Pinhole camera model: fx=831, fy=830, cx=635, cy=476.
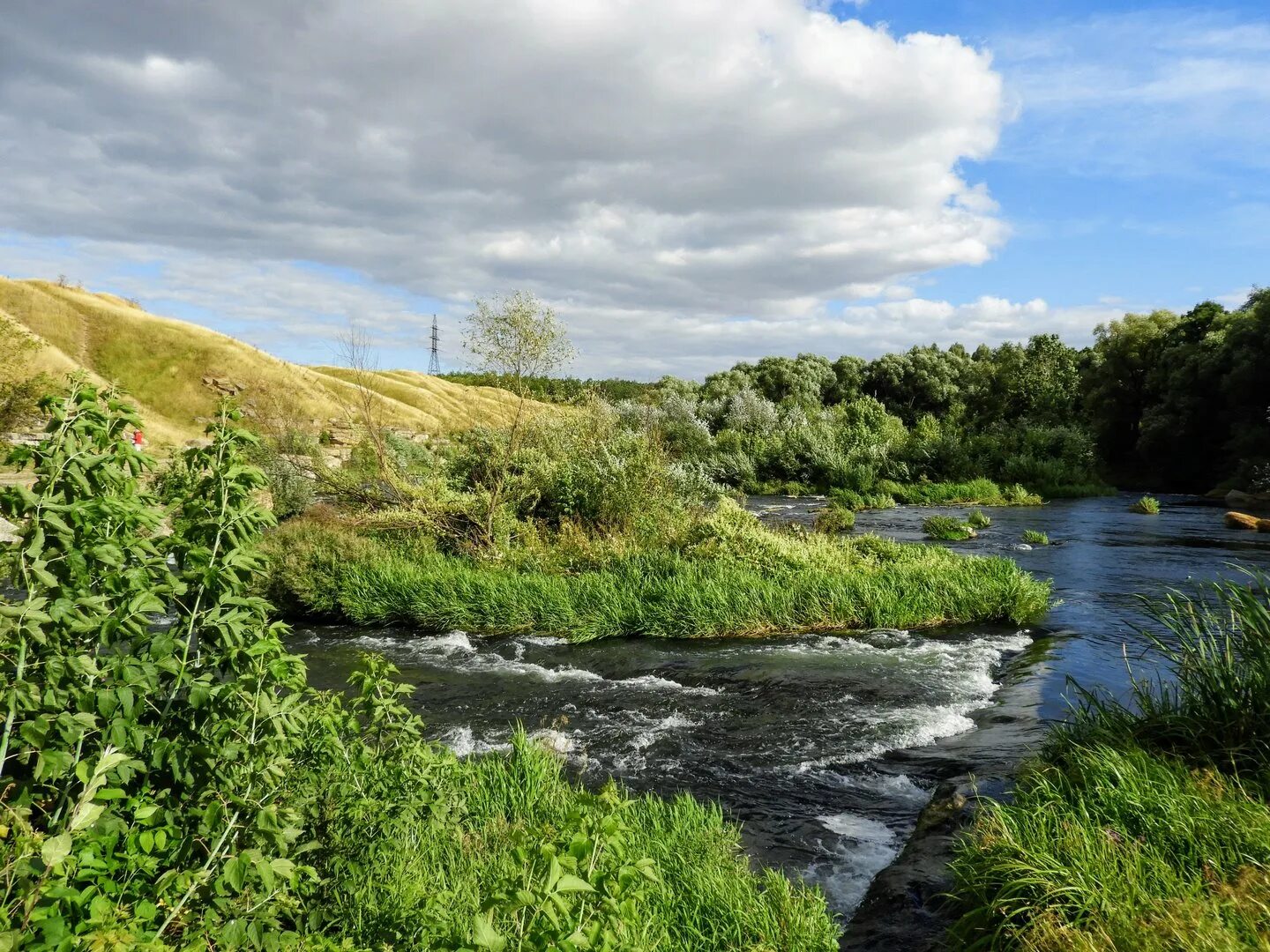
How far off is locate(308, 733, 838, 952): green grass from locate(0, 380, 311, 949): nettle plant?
1.55 ft

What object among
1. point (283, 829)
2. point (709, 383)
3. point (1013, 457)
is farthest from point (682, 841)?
point (709, 383)

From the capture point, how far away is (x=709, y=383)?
214ft

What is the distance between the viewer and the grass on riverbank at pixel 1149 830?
3.82 meters

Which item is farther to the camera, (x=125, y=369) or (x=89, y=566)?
(x=125, y=369)

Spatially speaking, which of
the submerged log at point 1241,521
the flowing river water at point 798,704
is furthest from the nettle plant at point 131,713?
the submerged log at point 1241,521

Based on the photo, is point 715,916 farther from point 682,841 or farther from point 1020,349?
point 1020,349

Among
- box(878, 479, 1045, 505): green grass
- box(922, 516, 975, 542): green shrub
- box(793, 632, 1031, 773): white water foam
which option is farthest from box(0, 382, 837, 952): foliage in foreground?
box(878, 479, 1045, 505): green grass

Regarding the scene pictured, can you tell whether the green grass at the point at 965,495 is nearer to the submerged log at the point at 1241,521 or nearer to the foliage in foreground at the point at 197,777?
the submerged log at the point at 1241,521

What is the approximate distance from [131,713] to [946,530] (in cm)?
2151

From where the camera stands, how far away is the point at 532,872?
9.22 feet

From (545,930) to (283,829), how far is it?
1.17m

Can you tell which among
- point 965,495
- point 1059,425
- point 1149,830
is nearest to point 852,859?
point 1149,830

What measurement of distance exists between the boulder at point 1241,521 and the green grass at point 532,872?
23876 millimetres

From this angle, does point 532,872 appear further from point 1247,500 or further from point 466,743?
point 1247,500
